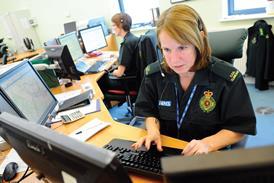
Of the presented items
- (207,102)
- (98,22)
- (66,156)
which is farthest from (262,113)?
(98,22)

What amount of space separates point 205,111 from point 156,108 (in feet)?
0.92

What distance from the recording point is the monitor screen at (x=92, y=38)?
11.3 ft

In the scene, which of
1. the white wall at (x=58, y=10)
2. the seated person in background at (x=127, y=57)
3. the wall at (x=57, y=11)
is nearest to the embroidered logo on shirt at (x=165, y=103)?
the seated person in background at (x=127, y=57)

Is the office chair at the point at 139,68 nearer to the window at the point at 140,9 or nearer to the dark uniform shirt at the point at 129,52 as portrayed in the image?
the dark uniform shirt at the point at 129,52

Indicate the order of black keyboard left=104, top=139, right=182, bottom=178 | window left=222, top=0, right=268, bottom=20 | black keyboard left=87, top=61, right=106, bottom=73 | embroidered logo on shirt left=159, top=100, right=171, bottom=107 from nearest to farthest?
1. black keyboard left=104, top=139, right=182, bottom=178
2. embroidered logo on shirt left=159, top=100, right=171, bottom=107
3. black keyboard left=87, top=61, right=106, bottom=73
4. window left=222, top=0, right=268, bottom=20

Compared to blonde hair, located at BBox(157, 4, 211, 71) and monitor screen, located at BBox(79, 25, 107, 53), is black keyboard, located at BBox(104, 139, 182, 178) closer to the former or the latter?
blonde hair, located at BBox(157, 4, 211, 71)

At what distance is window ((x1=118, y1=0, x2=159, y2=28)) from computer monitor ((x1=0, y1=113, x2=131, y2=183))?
390cm

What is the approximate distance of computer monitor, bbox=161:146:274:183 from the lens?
262 millimetres

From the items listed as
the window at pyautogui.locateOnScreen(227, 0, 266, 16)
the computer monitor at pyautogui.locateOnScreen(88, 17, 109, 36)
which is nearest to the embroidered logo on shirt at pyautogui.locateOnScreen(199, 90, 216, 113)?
the window at pyautogui.locateOnScreen(227, 0, 266, 16)

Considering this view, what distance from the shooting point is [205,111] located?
3.93 feet

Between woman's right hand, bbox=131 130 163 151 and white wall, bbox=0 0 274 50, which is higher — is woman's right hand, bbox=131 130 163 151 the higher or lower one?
the lower one

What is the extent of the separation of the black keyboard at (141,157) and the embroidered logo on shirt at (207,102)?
0.85ft

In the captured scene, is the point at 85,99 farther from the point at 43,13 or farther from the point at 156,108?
the point at 43,13

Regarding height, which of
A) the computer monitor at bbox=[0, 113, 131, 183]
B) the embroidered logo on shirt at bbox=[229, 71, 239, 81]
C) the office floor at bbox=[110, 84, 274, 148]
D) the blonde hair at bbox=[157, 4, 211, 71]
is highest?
the blonde hair at bbox=[157, 4, 211, 71]
